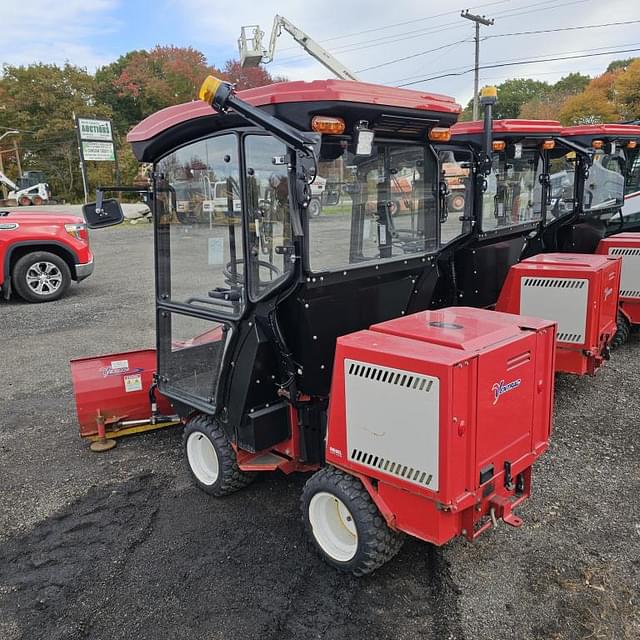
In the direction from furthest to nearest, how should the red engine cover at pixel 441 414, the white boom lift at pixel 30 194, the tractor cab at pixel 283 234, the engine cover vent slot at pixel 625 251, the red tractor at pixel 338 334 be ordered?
the white boom lift at pixel 30 194 < the engine cover vent slot at pixel 625 251 < the tractor cab at pixel 283 234 < the red tractor at pixel 338 334 < the red engine cover at pixel 441 414

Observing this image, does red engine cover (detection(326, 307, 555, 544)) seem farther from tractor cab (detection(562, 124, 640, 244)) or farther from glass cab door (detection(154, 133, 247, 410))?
tractor cab (detection(562, 124, 640, 244))

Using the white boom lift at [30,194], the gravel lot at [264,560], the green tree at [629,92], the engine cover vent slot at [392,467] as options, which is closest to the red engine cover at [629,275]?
the gravel lot at [264,560]

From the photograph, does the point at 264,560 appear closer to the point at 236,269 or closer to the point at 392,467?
the point at 392,467

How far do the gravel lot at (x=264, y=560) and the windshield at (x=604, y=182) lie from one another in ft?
11.5

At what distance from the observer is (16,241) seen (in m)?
9.23

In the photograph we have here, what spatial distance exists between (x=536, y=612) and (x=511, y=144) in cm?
451

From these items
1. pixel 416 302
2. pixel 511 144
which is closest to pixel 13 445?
pixel 416 302

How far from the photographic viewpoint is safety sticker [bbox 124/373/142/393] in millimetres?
4355

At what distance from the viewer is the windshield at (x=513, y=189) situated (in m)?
5.65

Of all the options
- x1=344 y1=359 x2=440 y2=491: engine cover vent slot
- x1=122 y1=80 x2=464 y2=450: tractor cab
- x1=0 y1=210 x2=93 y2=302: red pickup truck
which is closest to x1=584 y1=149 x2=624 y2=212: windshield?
x1=122 y1=80 x2=464 y2=450: tractor cab

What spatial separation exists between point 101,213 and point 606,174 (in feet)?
21.1

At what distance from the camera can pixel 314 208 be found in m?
2.94

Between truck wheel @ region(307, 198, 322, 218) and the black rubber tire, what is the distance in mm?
4667

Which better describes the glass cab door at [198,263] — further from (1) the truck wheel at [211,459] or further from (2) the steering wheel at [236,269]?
(1) the truck wheel at [211,459]
